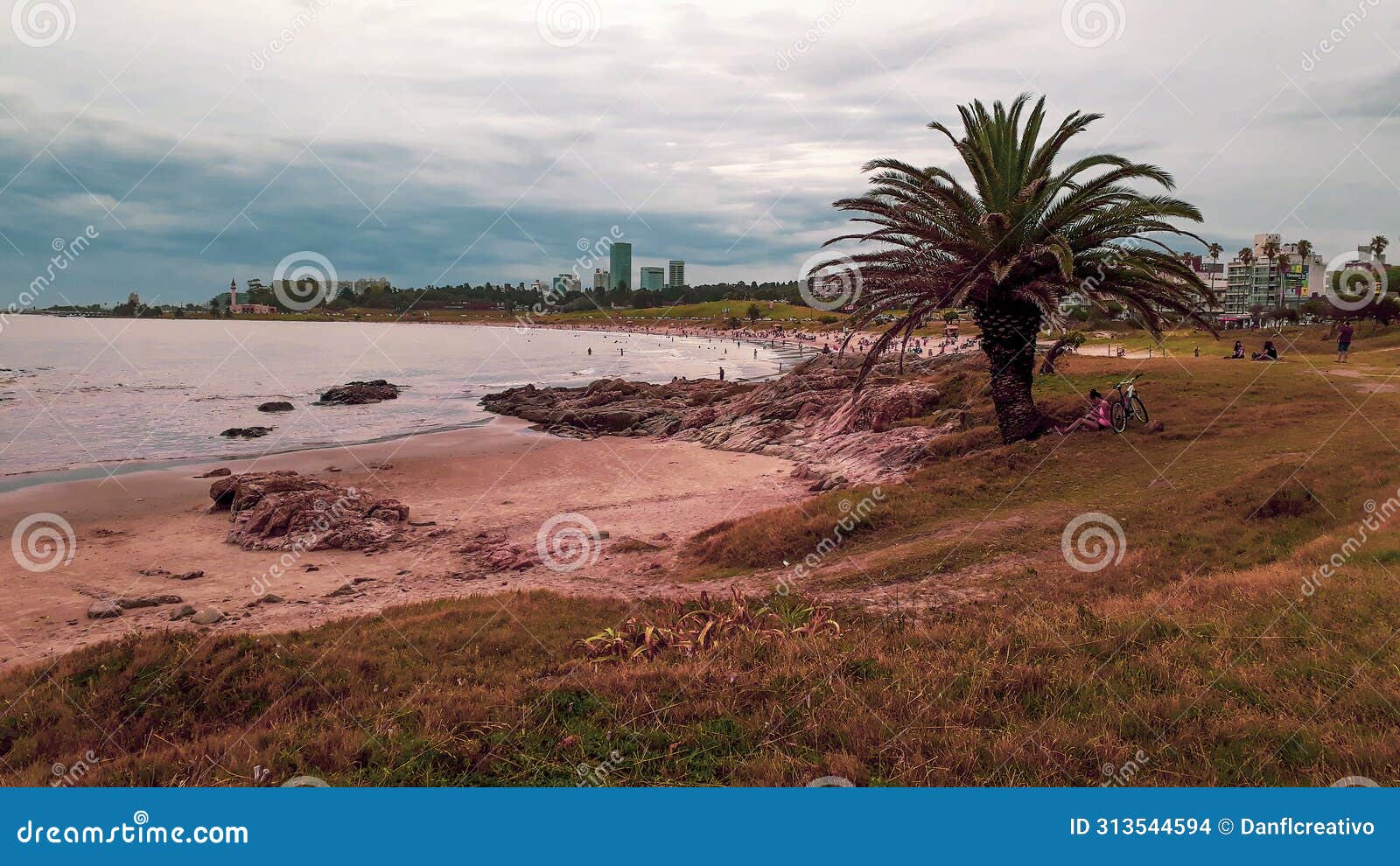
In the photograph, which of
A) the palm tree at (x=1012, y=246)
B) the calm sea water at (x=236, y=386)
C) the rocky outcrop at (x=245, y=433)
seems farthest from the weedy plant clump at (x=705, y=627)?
the rocky outcrop at (x=245, y=433)

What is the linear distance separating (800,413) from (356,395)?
36.4m

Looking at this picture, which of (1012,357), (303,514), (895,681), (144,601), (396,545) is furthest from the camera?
(303,514)

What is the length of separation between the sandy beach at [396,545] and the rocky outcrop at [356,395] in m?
21.2

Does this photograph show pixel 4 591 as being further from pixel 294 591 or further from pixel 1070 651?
pixel 1070 651

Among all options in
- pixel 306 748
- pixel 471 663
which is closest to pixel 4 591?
pixel 471 663

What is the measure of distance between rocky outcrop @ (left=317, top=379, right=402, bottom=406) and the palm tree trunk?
47418 mm

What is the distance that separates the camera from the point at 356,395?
5419 centimetres

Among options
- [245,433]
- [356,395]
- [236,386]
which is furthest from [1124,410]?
[236,386]

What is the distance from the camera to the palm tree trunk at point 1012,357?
18422 mm

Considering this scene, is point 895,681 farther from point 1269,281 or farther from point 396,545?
point 1269,281

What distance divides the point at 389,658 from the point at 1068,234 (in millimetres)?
17897

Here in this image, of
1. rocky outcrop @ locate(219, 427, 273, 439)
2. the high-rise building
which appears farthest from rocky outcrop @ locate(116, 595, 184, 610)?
the high-rise building

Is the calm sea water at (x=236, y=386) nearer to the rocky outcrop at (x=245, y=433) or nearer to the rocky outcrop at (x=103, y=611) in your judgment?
the rocky outcrop at (x=245, y=433)

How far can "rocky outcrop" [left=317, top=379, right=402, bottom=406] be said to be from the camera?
53.0 meters
